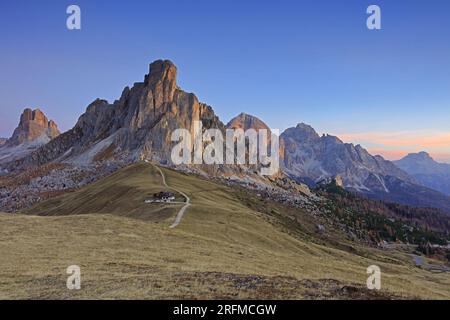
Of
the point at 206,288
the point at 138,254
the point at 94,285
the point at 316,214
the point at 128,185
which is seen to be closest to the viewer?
the point at 206,288

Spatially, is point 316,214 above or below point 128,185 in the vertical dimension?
below

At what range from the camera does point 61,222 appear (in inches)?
2164

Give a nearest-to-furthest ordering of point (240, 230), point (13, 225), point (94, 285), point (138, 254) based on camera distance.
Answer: point (94, 285) < point (138, 254) < point (13, 225) < point (240, 230)

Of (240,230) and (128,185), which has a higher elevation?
(128,185)

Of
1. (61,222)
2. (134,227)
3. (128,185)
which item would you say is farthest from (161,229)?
(128,185)

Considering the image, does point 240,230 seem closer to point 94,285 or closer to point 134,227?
point 134,227

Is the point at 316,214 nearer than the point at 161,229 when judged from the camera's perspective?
No

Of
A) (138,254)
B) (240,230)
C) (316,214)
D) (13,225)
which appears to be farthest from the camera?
(316,214)

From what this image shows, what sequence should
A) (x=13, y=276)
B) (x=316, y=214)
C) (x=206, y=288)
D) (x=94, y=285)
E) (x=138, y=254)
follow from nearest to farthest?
(x=206, y=288) < (x=94, y=285) < (x=13, y=276) < (x=138, y=254) < (x=316, y=214)

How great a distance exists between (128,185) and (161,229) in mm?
64490
